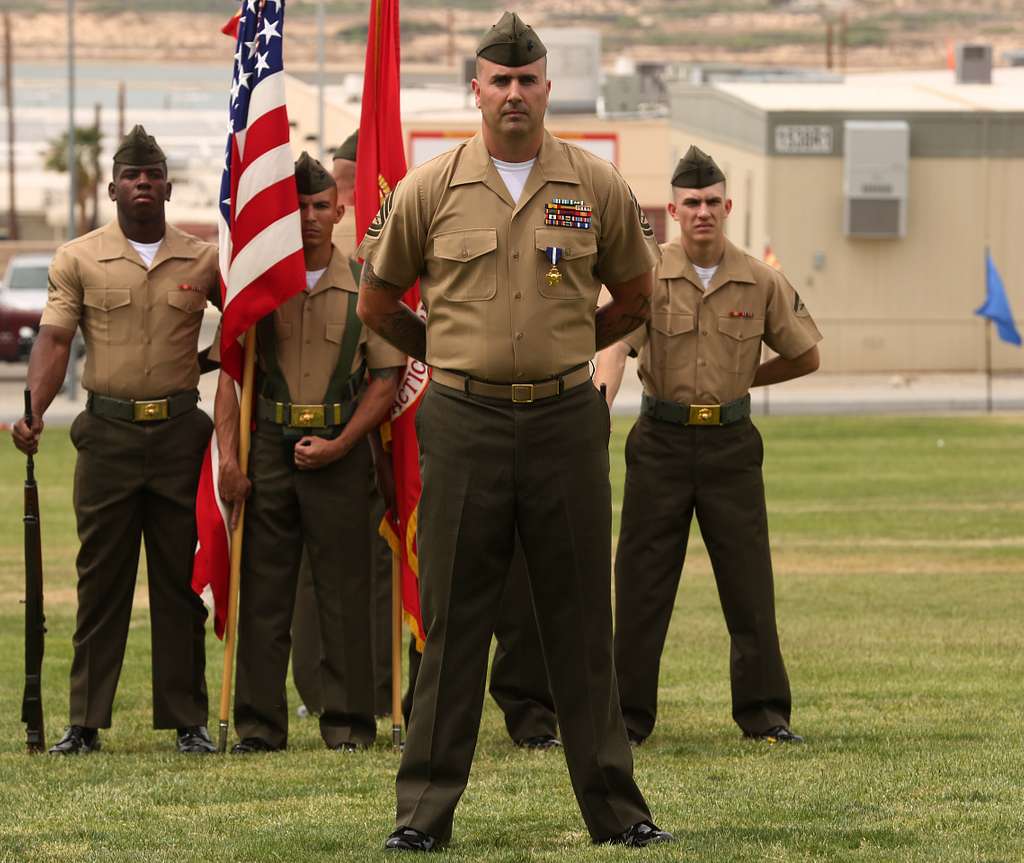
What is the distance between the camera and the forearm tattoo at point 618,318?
6285mm

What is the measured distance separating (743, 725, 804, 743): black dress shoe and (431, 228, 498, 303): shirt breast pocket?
290 cm

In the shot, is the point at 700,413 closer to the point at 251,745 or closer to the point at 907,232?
the point at 251,745

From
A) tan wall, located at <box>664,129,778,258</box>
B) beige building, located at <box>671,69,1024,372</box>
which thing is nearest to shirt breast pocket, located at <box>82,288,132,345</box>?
tan wall, located at <box>664,129,778,258</box>

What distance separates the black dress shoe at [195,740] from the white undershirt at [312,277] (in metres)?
1.74

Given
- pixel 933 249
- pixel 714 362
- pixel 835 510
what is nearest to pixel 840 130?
pixel 933 249

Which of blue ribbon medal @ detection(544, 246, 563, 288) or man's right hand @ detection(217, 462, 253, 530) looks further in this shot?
man's right hand @ detection(217, 462, 253, 530)

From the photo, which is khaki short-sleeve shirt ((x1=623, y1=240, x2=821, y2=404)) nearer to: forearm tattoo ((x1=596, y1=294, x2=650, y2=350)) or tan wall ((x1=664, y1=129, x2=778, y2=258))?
forearm tattoo ((x1=596, y1=294, x2=650, y2=350))

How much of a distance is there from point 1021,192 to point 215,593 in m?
35.2

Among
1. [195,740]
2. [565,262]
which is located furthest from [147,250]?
[565,262]

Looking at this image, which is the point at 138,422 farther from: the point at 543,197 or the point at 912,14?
the point at 912,14

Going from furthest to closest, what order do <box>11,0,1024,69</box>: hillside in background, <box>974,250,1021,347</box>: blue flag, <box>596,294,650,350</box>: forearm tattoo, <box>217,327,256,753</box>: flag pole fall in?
<box>11,0,1024,69</box>: hillside in background < <box>974,250,1021,347</box>: blue flag < <box>217,327,256,753</box>: flag pole < <box>596,294,650,350</box>: forearm tattoo

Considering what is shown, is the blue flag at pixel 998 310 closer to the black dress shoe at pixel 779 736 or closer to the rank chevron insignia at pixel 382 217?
the black dress shoe at pixel 779 736

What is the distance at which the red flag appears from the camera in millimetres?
8305

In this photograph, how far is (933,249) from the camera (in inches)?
1633
